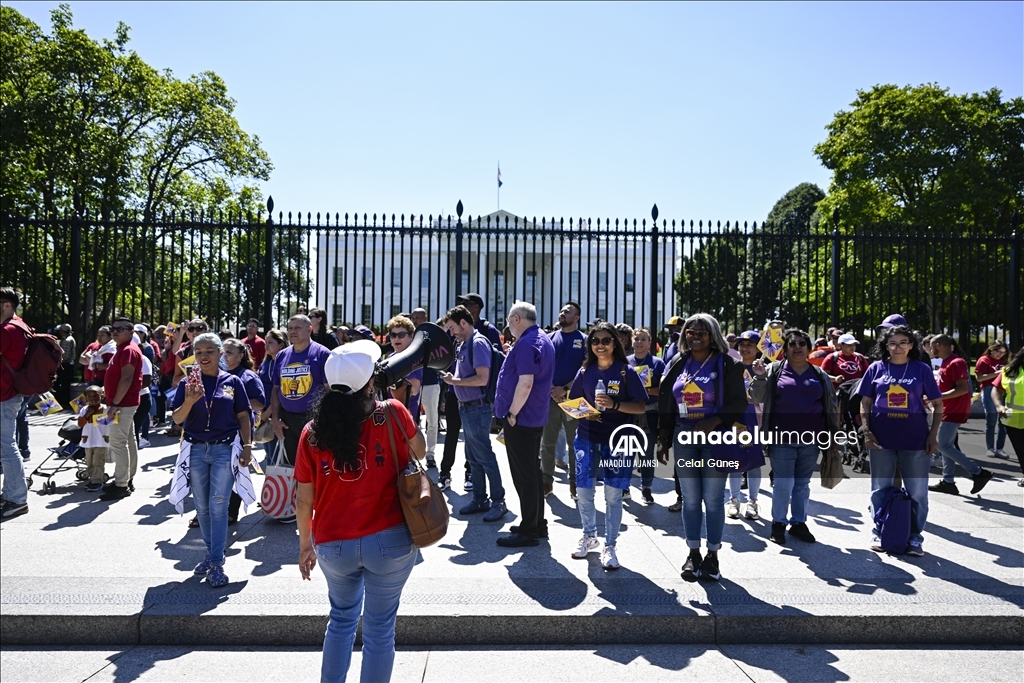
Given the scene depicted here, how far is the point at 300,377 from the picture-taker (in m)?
6.14

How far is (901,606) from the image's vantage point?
462 centimetres

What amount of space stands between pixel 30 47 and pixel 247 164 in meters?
6.99

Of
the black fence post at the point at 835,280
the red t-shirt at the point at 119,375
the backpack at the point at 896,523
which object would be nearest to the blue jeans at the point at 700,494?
the backpack at the point at 896,523

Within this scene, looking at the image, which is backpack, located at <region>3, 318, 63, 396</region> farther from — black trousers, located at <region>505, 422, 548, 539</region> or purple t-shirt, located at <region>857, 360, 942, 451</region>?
purple t-shirt, located at <region>857, 360, 942, 451</region>

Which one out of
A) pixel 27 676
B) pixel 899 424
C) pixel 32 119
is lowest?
pixel 27 676

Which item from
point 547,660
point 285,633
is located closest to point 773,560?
point 547,660

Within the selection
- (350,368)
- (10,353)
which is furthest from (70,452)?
(350,368)

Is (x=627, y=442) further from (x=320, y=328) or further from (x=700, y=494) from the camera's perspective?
(x=320, y=328)

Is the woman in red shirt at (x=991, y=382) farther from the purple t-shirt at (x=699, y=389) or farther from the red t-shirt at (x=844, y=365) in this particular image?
the purple t-shirt at (x=699, y=389)

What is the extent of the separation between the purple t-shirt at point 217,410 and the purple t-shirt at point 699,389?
331 cm

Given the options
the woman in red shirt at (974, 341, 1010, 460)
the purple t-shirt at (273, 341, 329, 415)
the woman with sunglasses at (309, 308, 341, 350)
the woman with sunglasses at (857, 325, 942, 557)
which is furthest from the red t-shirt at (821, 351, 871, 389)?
the purple t-shirt at (273, 341, 329, 415)

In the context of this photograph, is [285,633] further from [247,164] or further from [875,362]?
[247,164]

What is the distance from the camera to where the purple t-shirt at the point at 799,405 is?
6082 mm

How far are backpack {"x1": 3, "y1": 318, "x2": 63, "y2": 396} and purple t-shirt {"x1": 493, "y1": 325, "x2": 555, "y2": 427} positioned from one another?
14.9ft
